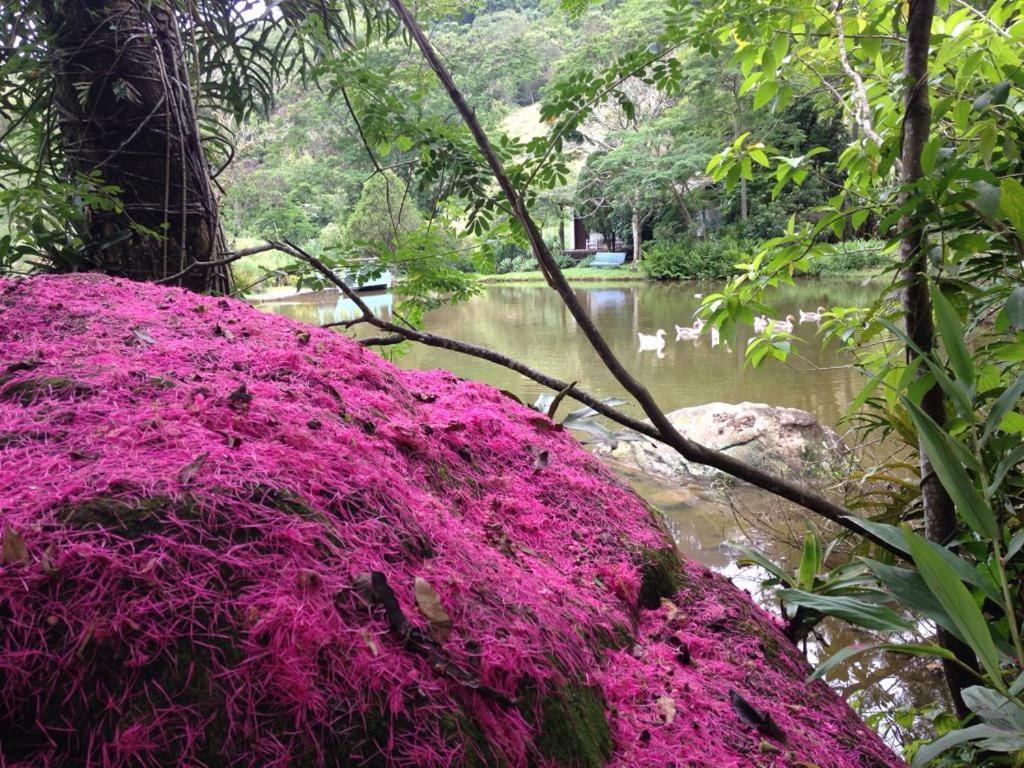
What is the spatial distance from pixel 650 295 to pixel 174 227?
16391 millimetres

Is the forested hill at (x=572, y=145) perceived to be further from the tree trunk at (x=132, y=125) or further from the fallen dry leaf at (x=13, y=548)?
the fallen dry leaf at (x=13, y=548)

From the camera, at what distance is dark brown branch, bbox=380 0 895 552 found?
4.14 ft

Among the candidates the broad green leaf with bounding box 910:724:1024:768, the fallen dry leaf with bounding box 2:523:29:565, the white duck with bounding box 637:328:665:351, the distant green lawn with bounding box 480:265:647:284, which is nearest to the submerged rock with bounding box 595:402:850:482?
the broad green leaf with bounding box 910:724:1024:768

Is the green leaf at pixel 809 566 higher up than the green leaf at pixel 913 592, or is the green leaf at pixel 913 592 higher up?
the green leaf at pixel 913 592

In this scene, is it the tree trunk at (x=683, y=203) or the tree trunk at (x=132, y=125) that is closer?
the tree trunk at (x=132, y=125)

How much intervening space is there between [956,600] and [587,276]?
2200cm

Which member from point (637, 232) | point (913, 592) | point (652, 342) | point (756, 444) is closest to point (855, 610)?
point (913, 592)

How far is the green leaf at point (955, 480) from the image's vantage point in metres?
1.00

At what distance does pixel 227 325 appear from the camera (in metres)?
1.36

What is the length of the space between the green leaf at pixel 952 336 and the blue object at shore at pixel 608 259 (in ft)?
77.9

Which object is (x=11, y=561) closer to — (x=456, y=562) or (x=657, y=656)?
(x=456, y=562)

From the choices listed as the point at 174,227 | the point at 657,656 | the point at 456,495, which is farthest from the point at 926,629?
the point at 174,227

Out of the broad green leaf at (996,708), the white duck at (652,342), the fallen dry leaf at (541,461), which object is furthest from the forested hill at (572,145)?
the white duck at (652,342)

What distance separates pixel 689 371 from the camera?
896 centimetres
